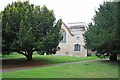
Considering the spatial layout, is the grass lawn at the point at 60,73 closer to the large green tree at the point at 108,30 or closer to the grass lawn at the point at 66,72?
the grass lawn at the point at 66,72

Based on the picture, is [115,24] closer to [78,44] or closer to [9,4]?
[9,4]

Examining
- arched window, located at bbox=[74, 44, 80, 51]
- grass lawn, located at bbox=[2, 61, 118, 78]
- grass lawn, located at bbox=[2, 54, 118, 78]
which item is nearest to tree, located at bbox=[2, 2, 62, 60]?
grass lawn, located at bbox=[2, 54, 118, 78]

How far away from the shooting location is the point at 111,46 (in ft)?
69.0

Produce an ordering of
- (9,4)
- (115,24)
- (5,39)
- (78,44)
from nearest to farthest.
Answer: (115,24), (5,39), (9,4), (78,44)

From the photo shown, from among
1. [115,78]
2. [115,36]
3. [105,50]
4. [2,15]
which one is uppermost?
[2,15]

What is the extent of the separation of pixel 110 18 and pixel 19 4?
1053 cm

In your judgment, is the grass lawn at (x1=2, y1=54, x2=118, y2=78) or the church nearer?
the grass lawn at (x1=2, y1=54, x2=118, y2=78)

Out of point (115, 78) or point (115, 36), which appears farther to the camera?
point (115, 36)

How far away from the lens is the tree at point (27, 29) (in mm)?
19812

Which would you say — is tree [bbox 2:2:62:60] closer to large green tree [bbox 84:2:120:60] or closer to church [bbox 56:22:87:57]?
large green tree [bbox 84:2:120:60]

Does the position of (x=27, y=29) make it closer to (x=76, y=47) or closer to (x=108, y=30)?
(x=108, y=30)

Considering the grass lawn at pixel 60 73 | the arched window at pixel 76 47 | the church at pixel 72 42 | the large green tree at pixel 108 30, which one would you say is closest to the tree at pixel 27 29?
the grass lawn at pixel 60 73

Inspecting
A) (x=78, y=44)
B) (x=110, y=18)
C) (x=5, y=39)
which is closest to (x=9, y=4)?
(x=5, y=39)

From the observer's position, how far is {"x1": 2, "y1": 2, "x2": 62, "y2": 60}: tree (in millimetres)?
19812
